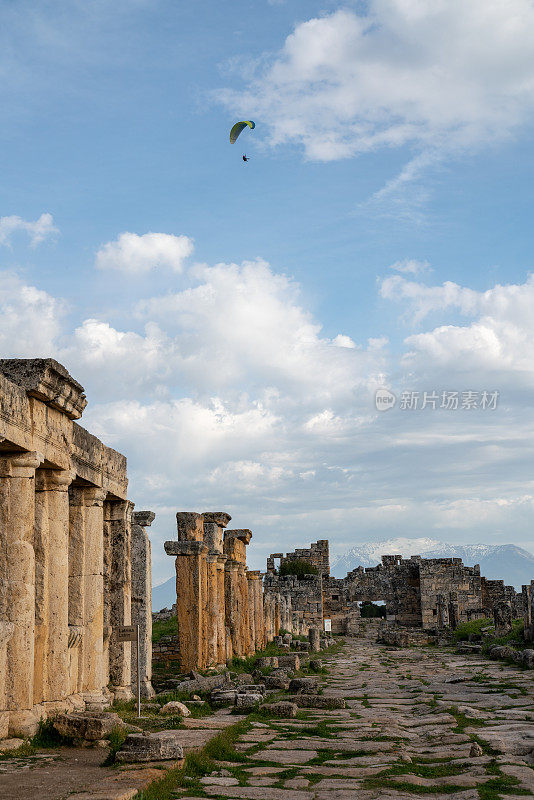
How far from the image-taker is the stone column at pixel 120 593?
14.2m

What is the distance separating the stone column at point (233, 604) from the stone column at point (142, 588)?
25.4 feet

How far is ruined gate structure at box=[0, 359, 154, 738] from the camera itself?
9.98 meters

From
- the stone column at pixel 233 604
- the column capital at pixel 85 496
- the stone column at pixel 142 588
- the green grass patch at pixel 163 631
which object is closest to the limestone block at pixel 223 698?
the stone column at pixel 142 588

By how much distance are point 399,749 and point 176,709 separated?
4.54m

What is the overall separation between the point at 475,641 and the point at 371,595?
25731mm

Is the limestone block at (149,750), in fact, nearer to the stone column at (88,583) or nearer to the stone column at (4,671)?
the stone column at (4,671)

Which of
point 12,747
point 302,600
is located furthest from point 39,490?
point 302,600

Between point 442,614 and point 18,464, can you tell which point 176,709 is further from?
point 442,614

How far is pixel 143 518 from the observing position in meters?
16.4

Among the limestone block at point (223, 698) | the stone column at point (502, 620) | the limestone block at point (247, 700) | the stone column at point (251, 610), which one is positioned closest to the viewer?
the limestone block at point (247, 700)

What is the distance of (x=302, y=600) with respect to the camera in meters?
52.0

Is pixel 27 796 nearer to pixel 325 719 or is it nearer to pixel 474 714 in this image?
pixel 325 719

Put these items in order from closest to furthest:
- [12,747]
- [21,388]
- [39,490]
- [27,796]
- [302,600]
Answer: [27,796] → [12,747] → [21,388] → [39,490] → [302,600]

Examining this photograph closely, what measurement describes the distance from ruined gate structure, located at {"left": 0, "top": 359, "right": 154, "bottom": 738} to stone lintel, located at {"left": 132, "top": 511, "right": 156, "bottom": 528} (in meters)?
0.67
